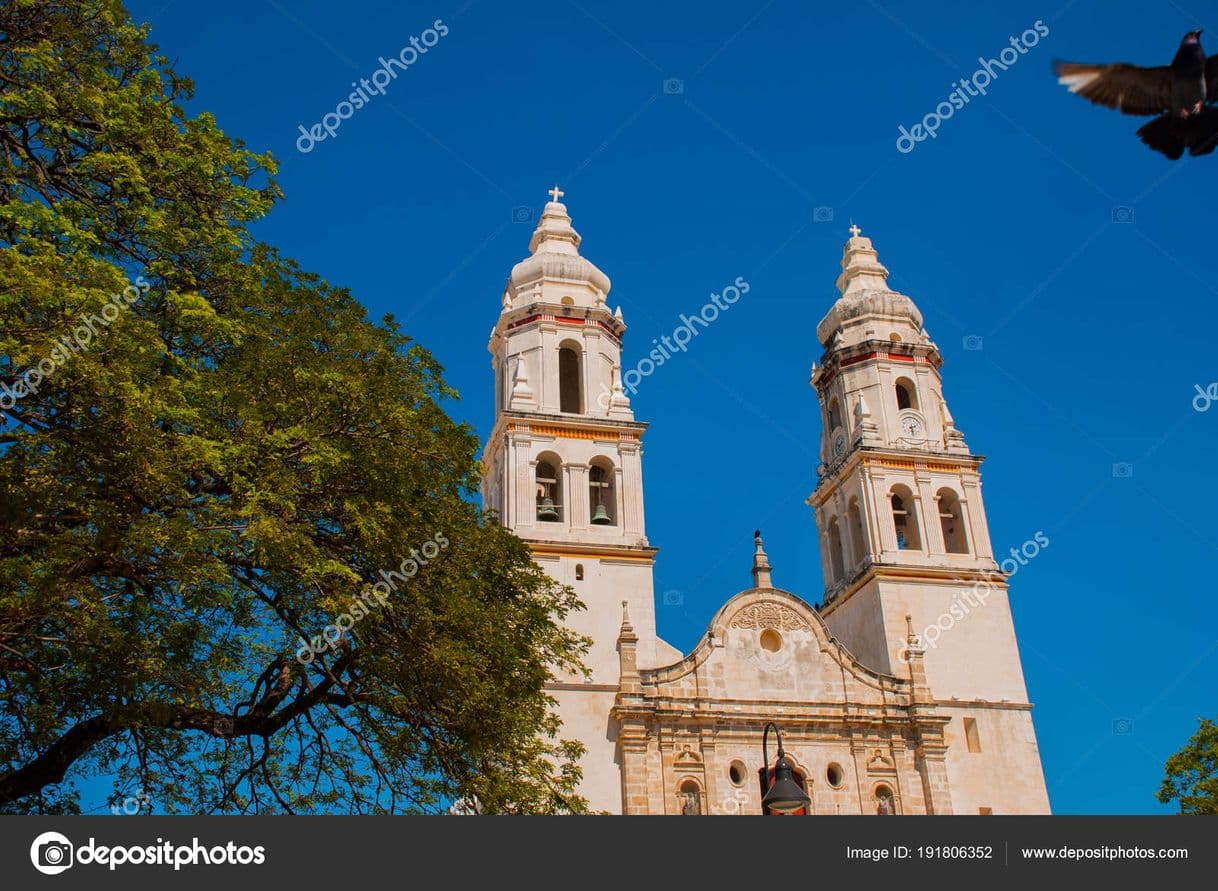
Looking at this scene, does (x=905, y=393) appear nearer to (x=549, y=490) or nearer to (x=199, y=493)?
(x=549, y=490)

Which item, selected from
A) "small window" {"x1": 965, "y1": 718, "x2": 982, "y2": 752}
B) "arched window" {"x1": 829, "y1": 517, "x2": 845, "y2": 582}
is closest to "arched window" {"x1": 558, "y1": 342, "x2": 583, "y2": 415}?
"arched window" {"x1": 829, "y1": 517, "x2": 845, "y2": 582}

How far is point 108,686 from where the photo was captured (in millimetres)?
11852

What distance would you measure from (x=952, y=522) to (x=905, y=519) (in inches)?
49.3

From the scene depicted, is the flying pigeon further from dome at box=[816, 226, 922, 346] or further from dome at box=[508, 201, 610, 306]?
dome at box=[816, 226, 922, 346]

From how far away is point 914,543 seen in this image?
33062 millimetres

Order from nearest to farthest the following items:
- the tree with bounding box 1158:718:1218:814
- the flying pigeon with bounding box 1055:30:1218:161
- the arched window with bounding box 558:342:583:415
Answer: the flying pigeon with bounding box 1055:30:1218:161 → the tree with bounding box 1158:718:1218:814 → the arched window with bounding box 558:342:583:415

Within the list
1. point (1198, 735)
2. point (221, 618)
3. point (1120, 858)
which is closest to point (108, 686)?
point (221, 618)

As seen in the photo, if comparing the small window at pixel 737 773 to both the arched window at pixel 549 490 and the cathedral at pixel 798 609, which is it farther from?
the arched window at pixel 549 490

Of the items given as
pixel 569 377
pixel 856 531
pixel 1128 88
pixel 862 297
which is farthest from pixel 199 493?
pixel 862 297

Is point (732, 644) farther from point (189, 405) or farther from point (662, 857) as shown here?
point (662, 857)

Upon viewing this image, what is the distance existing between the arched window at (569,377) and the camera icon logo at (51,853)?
2512 cm

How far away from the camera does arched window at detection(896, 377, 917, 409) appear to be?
3531 cm

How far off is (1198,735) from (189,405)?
71.2 feet

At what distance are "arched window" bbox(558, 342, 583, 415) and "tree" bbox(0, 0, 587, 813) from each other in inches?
673
